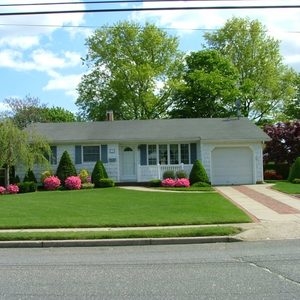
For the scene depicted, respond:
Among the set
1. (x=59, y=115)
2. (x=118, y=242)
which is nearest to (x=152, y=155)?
(x=118, y=242)

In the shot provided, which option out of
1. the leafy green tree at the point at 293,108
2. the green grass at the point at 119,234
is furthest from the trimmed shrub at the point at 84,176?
the leafy green tree at the point at 293,108

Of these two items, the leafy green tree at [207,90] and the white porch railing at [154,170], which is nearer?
the white porch railing at [154,170]

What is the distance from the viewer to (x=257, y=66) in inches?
2301

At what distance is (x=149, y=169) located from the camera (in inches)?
1242

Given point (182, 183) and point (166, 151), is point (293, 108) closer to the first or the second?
point (166, 151)

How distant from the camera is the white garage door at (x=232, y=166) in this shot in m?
31.7

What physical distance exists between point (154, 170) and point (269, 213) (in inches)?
613

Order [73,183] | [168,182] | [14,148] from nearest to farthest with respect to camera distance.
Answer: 1. [14,148]
2. [73,183]
3. [168,182]

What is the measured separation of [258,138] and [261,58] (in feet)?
96.8

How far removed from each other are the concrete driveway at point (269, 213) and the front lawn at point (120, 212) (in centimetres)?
65

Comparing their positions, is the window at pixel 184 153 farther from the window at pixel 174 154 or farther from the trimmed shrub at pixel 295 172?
the trimmed shrub at pixel 295 172

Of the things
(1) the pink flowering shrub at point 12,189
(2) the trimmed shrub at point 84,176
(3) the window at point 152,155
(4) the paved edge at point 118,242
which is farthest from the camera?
(3) the window at point 152,155

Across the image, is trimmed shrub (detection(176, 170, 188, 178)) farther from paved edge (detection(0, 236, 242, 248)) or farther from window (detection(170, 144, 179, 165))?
paved edge (detection(0, 236, 242, 248))

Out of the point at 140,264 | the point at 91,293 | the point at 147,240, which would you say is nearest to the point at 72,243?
the point at 147,240
